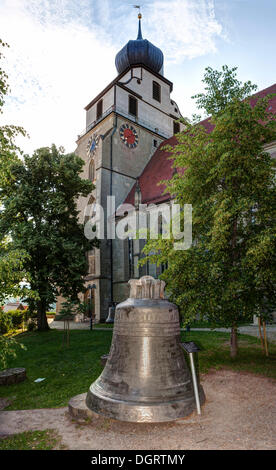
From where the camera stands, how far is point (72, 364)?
9016 millimetres

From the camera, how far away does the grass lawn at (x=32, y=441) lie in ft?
11.8

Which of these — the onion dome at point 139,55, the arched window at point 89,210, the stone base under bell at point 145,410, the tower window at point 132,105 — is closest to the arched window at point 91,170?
the arched window at point 89,210

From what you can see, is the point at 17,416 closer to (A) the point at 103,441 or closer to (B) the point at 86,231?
(A) the point at 103,441

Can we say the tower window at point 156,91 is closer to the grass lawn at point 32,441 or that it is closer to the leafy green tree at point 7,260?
the leafy green tree at point 7,260

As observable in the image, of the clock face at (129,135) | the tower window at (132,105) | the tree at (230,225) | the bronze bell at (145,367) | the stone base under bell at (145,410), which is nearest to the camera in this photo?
the stone base under bell at (145,410)

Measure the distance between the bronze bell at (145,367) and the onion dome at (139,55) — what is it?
36.5 meters

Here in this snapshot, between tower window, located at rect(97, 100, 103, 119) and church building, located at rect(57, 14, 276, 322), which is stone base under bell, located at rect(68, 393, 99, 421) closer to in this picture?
church building, located at rect(57, 14, 276, 322)

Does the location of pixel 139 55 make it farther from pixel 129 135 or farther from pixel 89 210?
pixel 89 210

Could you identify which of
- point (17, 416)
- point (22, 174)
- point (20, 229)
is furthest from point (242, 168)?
point (22, 174)

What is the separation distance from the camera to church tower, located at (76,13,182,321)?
86.1ft

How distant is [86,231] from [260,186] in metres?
13.1

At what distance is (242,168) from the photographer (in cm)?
767

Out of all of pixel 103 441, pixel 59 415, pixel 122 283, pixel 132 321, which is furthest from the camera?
pixel 122 283

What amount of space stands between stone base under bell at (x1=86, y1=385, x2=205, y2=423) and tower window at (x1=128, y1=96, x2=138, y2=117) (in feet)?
102
